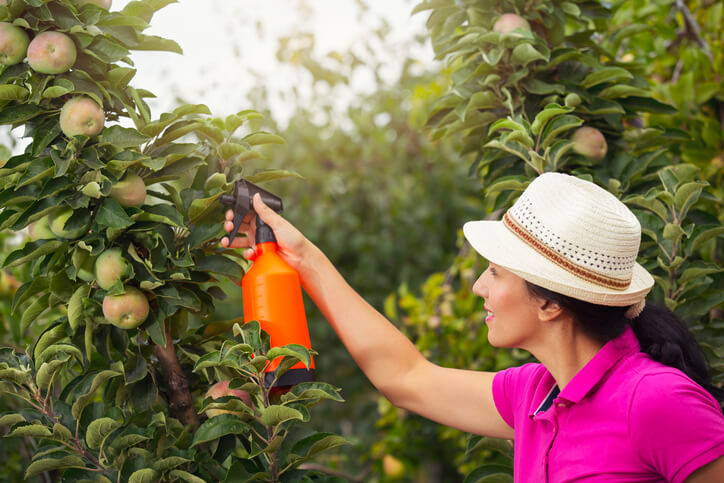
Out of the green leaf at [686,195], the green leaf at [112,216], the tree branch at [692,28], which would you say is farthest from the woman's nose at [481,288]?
the tree branch at [692,28]

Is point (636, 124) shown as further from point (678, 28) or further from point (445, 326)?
point (445, 326)

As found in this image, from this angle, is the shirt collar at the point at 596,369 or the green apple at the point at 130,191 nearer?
the shirt collar at the point at 596,369

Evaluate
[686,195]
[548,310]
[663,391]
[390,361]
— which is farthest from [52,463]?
[686,195]

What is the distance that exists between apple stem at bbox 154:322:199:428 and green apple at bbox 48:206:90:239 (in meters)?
0.29

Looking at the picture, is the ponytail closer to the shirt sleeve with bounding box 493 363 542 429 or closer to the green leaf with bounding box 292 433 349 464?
the shirt sleeve with bounding box 493 363 542 429

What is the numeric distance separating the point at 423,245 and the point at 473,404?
3013 millimetres

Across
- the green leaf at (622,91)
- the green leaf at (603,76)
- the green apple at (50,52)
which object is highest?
the green apple at (50,52)

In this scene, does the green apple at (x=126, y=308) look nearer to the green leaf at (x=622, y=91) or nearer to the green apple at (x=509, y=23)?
the green apple at (x=509, y=23)

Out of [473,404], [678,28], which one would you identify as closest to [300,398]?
[473,404]

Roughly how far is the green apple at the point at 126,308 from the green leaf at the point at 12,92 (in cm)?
44

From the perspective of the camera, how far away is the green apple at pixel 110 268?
1.32m

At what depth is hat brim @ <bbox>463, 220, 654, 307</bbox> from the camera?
46.9 inches

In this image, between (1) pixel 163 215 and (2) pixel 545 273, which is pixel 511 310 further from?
(1) pixel 163 215

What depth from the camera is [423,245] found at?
15.0 ft
